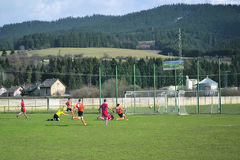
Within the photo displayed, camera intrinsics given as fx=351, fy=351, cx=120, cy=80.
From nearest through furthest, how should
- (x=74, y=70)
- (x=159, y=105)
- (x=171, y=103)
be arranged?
(x=159, y=105) → (x=171, y=103) → (x=74, y=70)

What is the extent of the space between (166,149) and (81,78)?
11134 cm

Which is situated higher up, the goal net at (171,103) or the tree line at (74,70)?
the tree line at (74,70)

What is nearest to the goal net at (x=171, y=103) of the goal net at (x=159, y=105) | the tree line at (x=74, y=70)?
the goal net at (x=159, y=105)

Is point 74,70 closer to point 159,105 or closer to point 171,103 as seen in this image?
point 171,103

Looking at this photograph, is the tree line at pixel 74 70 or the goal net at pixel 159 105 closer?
the goal net at pixel 159 105

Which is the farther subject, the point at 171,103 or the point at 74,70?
the point at 74,70

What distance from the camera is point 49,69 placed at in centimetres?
13550

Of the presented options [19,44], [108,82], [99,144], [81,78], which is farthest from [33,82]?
[99,144]

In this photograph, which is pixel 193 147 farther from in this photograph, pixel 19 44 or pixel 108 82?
pixel 19 44

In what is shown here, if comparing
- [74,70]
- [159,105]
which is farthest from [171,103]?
[74,70]

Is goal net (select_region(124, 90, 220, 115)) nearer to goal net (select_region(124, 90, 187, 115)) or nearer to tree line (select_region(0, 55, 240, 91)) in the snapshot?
goal net (select_region(124, 90, 187, 115))

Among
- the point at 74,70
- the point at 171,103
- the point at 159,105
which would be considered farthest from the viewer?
the point at 74,70

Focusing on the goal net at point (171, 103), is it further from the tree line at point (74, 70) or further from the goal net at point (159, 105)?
the tree line at point (74, 70)

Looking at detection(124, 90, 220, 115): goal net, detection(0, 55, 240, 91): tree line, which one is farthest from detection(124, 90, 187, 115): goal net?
detection(0, 55, 240, 91): tree line
